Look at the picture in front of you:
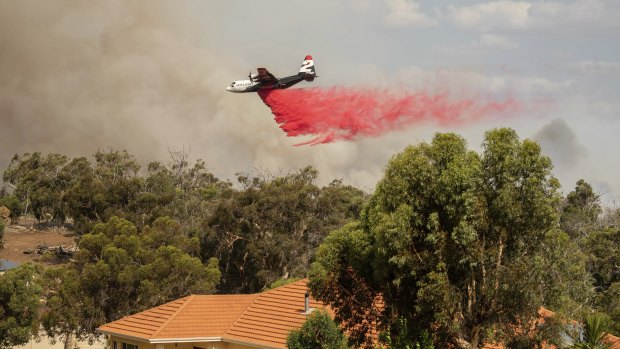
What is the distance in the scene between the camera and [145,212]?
82062 millimetres

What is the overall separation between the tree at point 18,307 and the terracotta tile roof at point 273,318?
20.6 metres

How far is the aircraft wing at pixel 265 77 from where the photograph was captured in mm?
49669

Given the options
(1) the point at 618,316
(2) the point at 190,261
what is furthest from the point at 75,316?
(1) the point at 618,316

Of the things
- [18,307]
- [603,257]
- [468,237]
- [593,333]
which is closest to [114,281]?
[18,307]

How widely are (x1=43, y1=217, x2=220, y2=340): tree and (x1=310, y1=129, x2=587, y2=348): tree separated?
30.2 m

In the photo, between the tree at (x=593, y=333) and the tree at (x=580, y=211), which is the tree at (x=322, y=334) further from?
the tree at (x=580, y=211)

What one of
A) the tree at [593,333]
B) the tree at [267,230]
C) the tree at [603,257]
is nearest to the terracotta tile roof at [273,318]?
the tree at [593,333]

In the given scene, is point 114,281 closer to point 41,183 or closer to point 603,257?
point 603,257

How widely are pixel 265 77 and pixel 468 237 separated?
28.8 metres

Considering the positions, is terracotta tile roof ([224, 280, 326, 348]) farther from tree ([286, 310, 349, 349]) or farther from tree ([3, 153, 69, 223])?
tree ([3, 153, 69, 223])

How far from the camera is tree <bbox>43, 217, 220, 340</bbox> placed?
51.1 metres

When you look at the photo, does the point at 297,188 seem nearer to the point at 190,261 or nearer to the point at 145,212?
the point at 145,212

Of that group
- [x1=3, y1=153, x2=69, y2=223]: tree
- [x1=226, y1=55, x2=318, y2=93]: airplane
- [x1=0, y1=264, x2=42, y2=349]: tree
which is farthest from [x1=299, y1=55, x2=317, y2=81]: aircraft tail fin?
[x1=3, y1=153, x2=69, y2=223]: tree

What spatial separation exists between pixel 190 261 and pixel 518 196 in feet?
115
